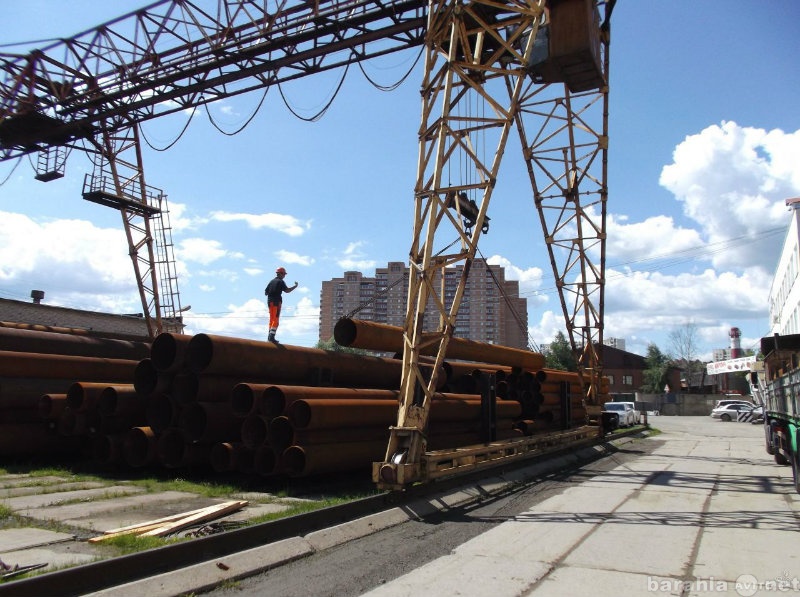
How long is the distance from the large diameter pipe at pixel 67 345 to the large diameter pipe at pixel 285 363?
4.61 meters

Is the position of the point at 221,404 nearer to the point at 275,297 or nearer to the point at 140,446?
the point at 140,446

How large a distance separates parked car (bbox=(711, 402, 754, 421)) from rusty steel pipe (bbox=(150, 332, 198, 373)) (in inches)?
1747

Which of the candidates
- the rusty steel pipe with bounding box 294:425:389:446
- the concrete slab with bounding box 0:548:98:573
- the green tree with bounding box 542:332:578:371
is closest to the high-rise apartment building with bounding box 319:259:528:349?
the green tree with bounding box 542:332:578:371

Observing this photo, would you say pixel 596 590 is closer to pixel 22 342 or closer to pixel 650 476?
pixel 650 476

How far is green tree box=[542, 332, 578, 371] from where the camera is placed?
2591 inches

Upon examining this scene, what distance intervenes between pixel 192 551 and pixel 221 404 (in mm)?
4404

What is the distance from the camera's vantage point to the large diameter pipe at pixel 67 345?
1159 centimetres

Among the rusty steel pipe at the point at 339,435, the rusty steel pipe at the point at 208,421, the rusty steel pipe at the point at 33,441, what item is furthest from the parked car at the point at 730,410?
the rusty steel pipe at the point at 33,441

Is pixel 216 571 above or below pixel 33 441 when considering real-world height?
below

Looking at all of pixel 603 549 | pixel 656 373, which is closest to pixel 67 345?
pixel 603 549

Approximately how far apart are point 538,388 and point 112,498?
441 inches

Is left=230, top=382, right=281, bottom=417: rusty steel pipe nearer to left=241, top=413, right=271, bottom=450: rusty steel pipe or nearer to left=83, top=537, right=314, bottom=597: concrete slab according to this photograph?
left=241, top=413, right=271, bottom=450: rusty steel pipe

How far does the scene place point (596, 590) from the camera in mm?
4977

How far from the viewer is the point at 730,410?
44000 mm
